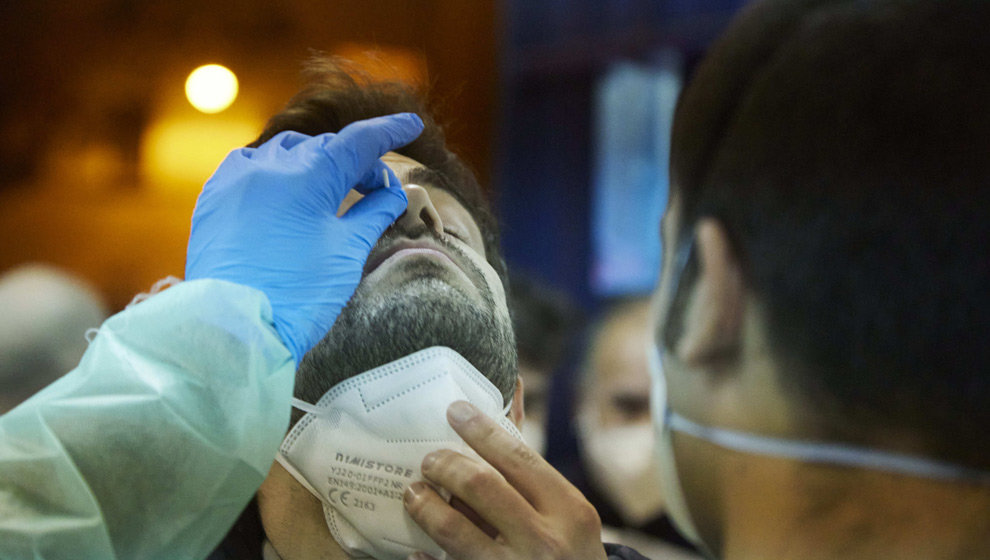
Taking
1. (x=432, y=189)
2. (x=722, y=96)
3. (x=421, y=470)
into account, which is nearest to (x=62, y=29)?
→ (x=432, y=189)

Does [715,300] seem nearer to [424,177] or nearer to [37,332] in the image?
[424,177]

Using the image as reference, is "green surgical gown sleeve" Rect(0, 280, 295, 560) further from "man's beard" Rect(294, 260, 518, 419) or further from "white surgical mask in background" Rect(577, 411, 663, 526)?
"white surgical mask in background" Rect(577, 411, 663, 526)

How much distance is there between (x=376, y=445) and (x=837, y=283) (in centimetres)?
65

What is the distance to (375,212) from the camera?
3.99 ft

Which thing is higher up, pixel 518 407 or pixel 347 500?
pixel 347 500

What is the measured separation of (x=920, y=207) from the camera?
2.27 ft

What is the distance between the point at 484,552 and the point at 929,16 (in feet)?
2.48

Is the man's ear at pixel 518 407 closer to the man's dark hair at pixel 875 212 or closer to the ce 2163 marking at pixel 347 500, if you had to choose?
the ce 2163 marking at pixel 347 500

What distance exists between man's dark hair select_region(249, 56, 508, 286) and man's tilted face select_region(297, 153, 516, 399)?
0.65ft

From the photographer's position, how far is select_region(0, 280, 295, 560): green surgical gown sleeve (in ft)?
2.90

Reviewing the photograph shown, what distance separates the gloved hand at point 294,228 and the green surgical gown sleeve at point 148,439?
106mm

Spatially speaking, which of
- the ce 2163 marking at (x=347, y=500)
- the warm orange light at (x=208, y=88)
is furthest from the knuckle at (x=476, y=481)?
Answer: the warm orange light at (x=208, y=88)

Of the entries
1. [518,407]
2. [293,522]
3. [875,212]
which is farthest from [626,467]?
[875,212]

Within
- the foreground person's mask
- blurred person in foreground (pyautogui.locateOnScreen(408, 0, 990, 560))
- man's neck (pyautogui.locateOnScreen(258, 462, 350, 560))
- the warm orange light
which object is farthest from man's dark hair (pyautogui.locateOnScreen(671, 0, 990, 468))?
the warm orange light
